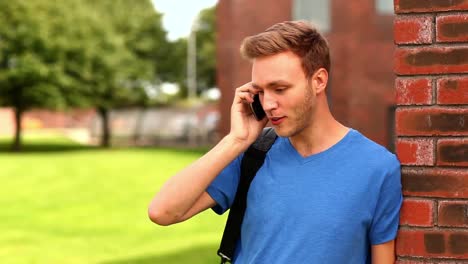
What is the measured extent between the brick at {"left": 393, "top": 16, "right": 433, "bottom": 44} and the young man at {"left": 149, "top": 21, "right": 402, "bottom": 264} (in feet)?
A: 0.82

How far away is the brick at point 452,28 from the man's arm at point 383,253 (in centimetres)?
70

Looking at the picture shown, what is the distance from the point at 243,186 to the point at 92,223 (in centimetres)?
1204

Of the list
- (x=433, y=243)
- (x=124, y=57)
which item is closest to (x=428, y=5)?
(x=433, y=243)

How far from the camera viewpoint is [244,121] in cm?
272

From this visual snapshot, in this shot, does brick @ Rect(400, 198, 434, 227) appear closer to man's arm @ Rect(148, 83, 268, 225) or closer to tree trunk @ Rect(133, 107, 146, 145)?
man's arm @ Rect(148, 83, 268, 225)

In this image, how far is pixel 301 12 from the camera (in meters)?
24.2

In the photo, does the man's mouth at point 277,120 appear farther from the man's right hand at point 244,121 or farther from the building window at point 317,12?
the building window at point 317,12

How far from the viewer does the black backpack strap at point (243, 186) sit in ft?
8.75

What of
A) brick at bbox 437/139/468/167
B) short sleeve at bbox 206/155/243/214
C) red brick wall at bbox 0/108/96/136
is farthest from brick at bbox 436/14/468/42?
red brick wall at bbox 0/108/96/136

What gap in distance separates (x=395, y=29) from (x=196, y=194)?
876 mm

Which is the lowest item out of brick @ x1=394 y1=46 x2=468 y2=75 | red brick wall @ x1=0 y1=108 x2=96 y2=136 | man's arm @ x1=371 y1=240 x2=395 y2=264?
red brick wall @ x1=0 y1=108 x2=96 y2=136

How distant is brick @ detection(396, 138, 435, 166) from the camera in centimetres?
251

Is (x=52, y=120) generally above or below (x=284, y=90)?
below

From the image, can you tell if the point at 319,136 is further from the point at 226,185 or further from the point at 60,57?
the point at 60,57
